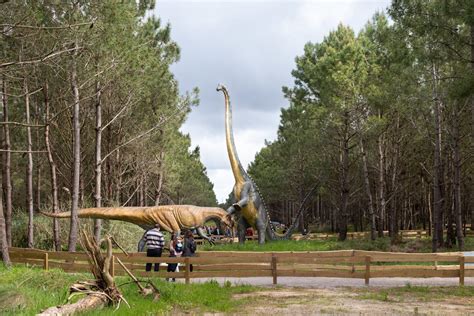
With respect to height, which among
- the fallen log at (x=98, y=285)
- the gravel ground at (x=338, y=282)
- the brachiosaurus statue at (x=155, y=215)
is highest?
the brachiosaurus statue at (x=155, y=215)

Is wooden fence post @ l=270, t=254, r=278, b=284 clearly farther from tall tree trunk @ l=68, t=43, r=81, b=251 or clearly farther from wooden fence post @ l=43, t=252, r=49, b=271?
tall tree trunk @ l=68, t=43, r=81, b=251

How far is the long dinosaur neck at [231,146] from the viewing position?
75.0 ft

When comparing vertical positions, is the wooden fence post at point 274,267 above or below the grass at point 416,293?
above

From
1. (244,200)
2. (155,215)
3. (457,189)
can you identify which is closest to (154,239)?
(155,215)

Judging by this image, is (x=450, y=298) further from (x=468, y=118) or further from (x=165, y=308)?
(x=468, y=118)

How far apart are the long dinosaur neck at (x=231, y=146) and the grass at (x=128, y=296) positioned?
36.6 ft

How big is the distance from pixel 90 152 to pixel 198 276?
17.7m

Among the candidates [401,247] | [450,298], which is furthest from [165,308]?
[401,247]

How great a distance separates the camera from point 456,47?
1478cm

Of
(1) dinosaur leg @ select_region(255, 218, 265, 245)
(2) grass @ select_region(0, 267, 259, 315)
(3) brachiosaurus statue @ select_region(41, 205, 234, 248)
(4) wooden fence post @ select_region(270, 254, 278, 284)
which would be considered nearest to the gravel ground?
(4) wooden fence post @ select_region(270, 254, 278, 284)

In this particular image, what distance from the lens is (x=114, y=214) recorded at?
64.1ft

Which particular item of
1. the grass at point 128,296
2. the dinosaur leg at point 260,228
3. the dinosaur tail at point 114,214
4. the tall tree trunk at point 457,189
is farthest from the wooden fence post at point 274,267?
the tall tree trunk at point 457,189

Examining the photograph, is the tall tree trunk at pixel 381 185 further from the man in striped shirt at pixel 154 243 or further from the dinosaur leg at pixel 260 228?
the man in striped shirt at pixel 154 243

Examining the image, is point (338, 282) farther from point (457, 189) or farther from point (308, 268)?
point (457, 189)
